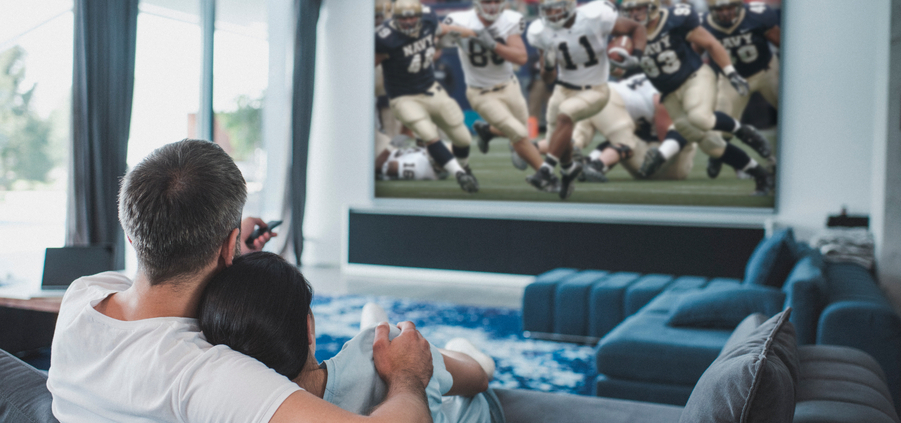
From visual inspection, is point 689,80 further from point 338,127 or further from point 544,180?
point 338,127

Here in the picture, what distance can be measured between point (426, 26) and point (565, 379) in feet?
14.9

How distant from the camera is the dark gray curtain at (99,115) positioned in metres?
4.58

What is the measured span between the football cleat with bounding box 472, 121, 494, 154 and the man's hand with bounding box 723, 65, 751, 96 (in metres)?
2.29

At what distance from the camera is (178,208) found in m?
1.07

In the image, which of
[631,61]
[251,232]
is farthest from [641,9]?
[251,232]

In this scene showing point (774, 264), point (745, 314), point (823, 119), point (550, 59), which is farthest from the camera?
point (550, 59)

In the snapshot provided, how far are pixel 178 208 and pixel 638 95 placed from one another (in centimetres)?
545

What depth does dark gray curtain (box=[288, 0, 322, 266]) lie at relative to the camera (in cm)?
712

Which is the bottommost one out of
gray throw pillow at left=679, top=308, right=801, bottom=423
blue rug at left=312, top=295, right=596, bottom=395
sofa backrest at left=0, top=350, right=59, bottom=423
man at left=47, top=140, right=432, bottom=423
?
blue rug at left=312, top=295, right=596, bottom=395

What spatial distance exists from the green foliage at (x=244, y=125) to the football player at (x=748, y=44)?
15.6ft

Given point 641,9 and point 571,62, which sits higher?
point 641,9

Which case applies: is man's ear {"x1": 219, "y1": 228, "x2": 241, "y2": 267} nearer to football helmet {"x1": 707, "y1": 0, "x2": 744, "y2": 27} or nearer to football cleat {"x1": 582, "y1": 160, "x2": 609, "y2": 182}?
football cleat {"x1": 582, "y1": 160, "x2": 609, "y2": 182}

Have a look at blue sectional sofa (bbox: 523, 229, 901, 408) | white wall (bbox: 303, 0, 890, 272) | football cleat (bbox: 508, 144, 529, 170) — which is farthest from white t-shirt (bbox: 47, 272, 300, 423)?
football cleat (bbox: 508, 144, 529, 170)

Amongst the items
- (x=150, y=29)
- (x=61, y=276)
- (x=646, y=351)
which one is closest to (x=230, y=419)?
(x=646, y=351)
